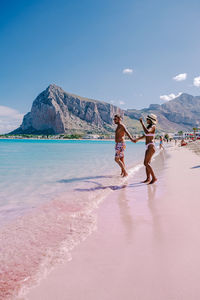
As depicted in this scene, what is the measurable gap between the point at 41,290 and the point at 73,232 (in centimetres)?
129

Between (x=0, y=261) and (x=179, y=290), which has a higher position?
(x=179, y=290)

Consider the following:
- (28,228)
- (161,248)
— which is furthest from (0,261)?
(161,248)

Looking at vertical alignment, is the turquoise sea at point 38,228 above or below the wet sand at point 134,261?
below

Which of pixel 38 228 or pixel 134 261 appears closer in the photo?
pixel 134 261

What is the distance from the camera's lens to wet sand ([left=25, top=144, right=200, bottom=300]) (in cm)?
176

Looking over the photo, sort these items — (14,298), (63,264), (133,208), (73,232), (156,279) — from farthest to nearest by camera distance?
1. (133,208)
2. (73,232)
3. (63,264)
4. (156,279)
5. (14,298)

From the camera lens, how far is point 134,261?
7.25 ft

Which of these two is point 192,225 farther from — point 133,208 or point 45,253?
point 45,253

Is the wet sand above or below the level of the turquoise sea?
above

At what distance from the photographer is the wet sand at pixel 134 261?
176 centimetres

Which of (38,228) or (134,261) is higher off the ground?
(134,261)

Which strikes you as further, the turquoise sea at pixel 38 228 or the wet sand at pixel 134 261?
the turquoise sea at pixel 38 228

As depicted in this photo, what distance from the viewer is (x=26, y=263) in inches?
90.4

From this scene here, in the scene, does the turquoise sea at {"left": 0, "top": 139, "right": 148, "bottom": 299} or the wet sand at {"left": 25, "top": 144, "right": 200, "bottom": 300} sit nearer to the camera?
the wet sand at {"left": 25, "top": 144, "right": 200, "bottom": 300}
